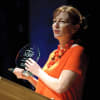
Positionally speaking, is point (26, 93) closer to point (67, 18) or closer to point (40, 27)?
point (40, 27)

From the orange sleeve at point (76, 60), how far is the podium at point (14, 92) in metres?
0.60

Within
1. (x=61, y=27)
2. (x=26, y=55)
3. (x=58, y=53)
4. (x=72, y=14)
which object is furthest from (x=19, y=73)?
(x=72, y=14)

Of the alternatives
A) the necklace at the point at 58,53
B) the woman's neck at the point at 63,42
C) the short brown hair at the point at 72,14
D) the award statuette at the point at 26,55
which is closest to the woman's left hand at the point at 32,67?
the award statuette at the point at 26,55

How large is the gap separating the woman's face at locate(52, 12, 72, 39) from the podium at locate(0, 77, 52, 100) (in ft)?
2.23

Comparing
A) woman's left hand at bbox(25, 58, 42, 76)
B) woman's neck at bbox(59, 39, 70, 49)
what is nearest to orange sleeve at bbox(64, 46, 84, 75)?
woman's neck at bbox(59, 39, 70, 49)

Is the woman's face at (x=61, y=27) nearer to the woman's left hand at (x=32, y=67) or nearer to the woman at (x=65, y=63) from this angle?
the woman at (x=65, y=63)

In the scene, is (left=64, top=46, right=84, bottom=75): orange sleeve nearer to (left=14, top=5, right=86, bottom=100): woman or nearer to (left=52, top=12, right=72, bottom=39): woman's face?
(left=14, top=5, right=86, bottom=100): woman

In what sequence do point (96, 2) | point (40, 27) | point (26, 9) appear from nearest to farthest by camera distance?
1. point (96, 2)
2. point (40, 27)
3. point (26, 9)

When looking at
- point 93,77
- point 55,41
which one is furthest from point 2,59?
point 93,77

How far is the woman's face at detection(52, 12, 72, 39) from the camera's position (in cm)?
167

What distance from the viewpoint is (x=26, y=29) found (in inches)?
84.9

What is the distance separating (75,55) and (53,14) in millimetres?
441

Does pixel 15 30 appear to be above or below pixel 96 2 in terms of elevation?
below

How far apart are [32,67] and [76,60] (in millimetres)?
561
